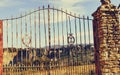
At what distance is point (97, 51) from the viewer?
910 cm

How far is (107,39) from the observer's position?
887cm

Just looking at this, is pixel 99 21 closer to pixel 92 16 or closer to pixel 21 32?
pixel 92 16

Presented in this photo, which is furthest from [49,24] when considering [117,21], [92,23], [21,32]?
[117,21]

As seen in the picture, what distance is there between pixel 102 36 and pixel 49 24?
1766mm

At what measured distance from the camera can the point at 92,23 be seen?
9547 mm

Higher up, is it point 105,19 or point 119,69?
point 105,19

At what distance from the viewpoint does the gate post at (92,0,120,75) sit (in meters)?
8.73

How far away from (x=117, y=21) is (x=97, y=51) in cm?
119

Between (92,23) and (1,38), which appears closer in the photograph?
(1,38)

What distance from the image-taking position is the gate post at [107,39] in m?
8.73

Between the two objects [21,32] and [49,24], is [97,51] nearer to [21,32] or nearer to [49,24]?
[49,24]

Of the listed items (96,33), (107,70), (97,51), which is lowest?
(107,70)

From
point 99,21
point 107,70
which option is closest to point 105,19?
point 99,21

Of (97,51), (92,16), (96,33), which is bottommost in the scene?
(97,51)
